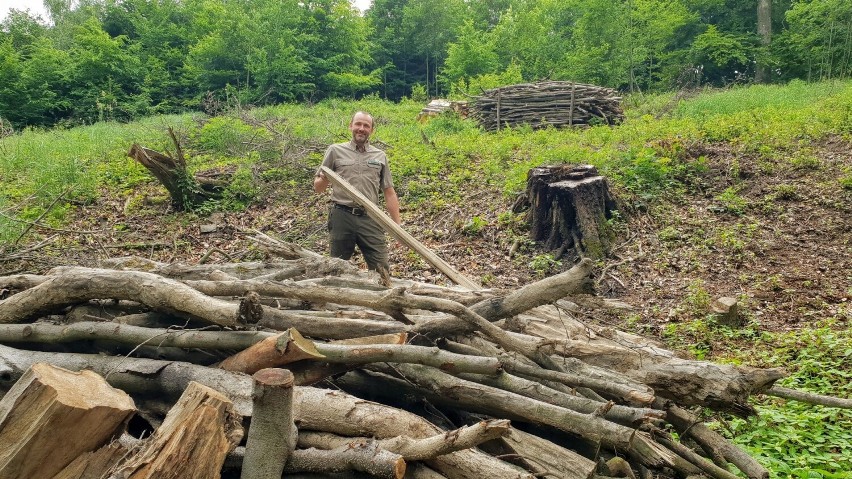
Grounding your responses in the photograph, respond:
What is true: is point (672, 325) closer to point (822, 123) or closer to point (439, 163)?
point (439, 163)

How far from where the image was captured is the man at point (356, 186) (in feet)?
18.3

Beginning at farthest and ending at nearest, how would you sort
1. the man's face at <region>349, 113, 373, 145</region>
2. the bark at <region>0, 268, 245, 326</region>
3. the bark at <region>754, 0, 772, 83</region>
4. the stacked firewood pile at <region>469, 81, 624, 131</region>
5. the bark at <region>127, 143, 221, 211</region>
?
1. the bark at <region>754, 0, 772, 83</region>
2. the stacked firewood pile at <region>469, 81, 624, 131</region>
3. the bark at <region>127, 143, 221, 211</region>
4. the man's face at <region>349, 113, 373, 145</region>
5. the bark at <region>0, 268, 245, 326</region>

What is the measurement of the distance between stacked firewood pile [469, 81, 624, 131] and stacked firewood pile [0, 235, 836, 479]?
1309 centimetres

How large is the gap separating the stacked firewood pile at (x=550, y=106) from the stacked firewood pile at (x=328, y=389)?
13.1 metres

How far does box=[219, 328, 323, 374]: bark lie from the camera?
7.61 ft

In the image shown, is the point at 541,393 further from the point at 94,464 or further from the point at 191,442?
the point at 94,464

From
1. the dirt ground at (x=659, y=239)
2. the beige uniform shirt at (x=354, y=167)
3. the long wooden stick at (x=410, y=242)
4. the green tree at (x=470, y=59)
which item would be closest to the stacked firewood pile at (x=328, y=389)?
the long wooden stick at (x=410, y=242)

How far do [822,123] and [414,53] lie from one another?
3217 cm

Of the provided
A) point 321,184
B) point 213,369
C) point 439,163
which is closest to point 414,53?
point 439,163

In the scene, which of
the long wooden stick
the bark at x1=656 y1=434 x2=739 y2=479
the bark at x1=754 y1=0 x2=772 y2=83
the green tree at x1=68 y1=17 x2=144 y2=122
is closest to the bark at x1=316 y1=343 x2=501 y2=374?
the bark at x1=656 y1=434 x2=739 y2=479

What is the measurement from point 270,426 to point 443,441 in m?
0.63

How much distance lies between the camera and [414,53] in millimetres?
39719

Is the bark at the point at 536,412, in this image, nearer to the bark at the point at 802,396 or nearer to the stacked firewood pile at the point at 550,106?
the bark at the point at 802,396

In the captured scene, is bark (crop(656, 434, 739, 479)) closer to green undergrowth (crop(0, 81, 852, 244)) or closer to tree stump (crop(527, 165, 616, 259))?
tree stump (crop(527, 165, 616, 259))
